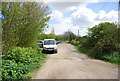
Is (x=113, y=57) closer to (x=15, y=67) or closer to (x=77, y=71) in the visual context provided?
(x=77, y=71)

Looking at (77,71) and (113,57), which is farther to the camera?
(113,57)

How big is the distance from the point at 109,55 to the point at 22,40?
25.5ft

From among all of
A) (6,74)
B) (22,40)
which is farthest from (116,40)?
(6,74)

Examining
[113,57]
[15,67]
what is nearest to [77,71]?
[15,67]

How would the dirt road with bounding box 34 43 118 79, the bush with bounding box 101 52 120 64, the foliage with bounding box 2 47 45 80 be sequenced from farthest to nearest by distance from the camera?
the bush with bounding box 101 52 120 64, the dirt road with bounding box 34 43 118 79, the foliage with bounding box 2 47 45 80

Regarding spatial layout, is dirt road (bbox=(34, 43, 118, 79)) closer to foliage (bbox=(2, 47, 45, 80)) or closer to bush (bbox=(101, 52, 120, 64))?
foliage (bbox=(2, 47, 45, 80))

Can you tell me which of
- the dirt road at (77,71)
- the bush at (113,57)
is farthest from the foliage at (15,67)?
the bush at (113,57)

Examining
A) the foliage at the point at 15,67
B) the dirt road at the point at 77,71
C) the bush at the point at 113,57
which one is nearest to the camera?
the foliage at the point at 15,67

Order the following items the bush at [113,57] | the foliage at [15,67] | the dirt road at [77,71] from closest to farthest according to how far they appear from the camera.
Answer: the foliage at [15,67]
the dirt road at [77,71]
the bush at [113,57]

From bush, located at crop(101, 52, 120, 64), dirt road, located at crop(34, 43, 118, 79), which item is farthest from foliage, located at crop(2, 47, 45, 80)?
bush, located at crop(101, 52, 120, 64)

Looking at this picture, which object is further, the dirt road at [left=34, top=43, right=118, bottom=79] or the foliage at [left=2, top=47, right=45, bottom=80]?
the dirt road at [left=34, top=43, right=118, bottom=79]

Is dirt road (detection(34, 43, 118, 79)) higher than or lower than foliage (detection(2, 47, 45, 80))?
lower

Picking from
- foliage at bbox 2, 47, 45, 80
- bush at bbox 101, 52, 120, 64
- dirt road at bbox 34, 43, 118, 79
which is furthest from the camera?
bush at bbox 101, 52, 120, 64

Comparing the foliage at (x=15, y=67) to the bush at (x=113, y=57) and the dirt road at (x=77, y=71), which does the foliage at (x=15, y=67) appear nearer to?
the dirt road at (x=77, y=71)
